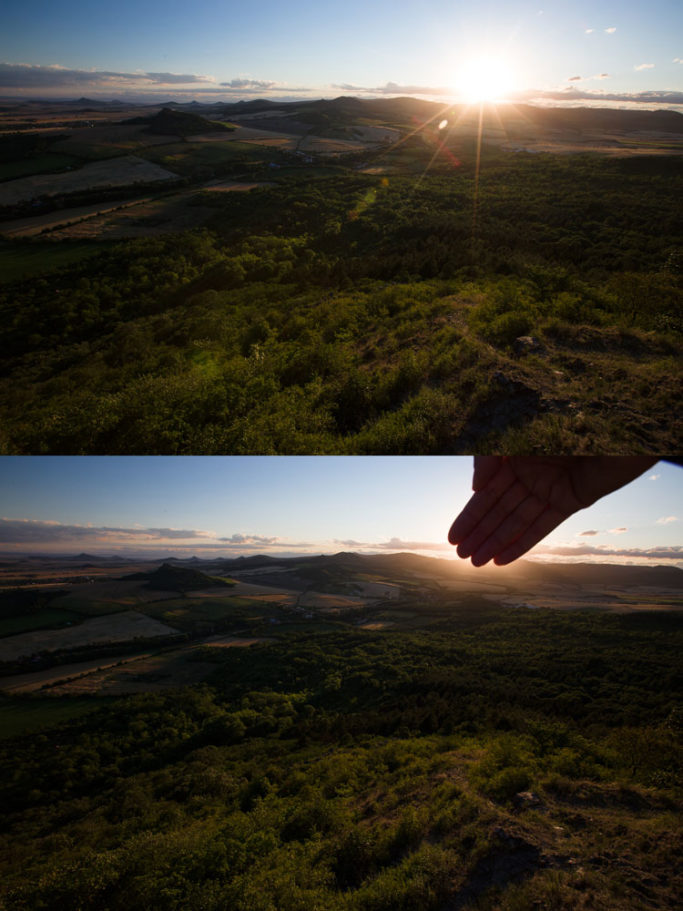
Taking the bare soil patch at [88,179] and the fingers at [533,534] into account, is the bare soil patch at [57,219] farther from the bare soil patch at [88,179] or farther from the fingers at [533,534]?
the fingers at [533,534]

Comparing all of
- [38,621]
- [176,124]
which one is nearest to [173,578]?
[38,621]

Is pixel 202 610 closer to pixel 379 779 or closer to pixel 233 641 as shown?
pixel 233 641

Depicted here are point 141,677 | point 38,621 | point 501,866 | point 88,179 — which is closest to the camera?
point 501,866

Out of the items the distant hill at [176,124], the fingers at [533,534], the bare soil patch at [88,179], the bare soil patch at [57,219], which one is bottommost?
the fingers at [533,534]

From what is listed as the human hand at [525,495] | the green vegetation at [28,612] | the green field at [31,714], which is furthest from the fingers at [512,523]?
the green field at [31,714]

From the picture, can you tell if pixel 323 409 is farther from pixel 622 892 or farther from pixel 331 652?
pixel 331 652

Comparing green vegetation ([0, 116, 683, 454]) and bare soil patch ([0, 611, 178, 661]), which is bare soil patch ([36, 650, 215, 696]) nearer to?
bare soil patch ([0, 611, 178, 661])

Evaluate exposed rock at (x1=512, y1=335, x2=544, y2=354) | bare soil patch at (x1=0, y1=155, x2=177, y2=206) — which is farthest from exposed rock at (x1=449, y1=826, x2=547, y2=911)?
bare soil patch at (x1=0, y1=155, x2=177, y2=206)
